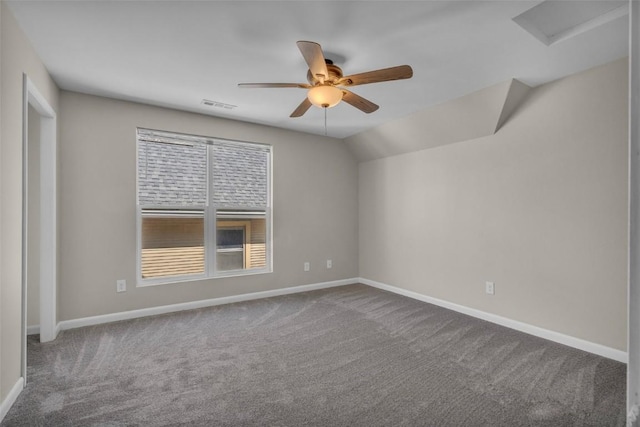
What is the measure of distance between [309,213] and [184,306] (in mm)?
2114

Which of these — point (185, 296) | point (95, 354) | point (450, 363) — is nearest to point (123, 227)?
point (185, 296)

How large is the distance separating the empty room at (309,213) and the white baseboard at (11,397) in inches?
1.0

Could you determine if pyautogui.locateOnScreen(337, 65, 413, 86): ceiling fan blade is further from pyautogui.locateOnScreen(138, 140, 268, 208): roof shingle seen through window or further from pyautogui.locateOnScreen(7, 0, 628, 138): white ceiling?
pyautogui.locateOnScreen(138, 140, 268, 208): roof shingle seen through window

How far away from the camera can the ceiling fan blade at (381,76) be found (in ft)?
6.74

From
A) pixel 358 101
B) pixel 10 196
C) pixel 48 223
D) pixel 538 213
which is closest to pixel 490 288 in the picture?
pixel 538 213

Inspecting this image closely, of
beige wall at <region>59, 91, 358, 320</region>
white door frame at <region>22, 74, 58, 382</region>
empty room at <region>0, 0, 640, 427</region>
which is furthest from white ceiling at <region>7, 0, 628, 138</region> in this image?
white door frame at <region>22, 74, 58, 382</region>

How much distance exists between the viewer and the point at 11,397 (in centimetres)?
193

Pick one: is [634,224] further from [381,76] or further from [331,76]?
[331,76]

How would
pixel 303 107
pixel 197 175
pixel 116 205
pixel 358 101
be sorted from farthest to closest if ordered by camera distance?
pixel 197 175, pixel 116 205, pixel 303 107, pixel 358 101

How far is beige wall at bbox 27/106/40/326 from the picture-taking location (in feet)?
10.2

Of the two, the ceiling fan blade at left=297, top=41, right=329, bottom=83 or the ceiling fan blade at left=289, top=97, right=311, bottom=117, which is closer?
the ceiling fan blade at left=297, top=41, right=329, bottom=83

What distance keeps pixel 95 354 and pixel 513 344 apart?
3.63m

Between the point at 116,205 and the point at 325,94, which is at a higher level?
the point at 325,94

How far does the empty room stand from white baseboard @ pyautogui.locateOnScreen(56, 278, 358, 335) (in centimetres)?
3
